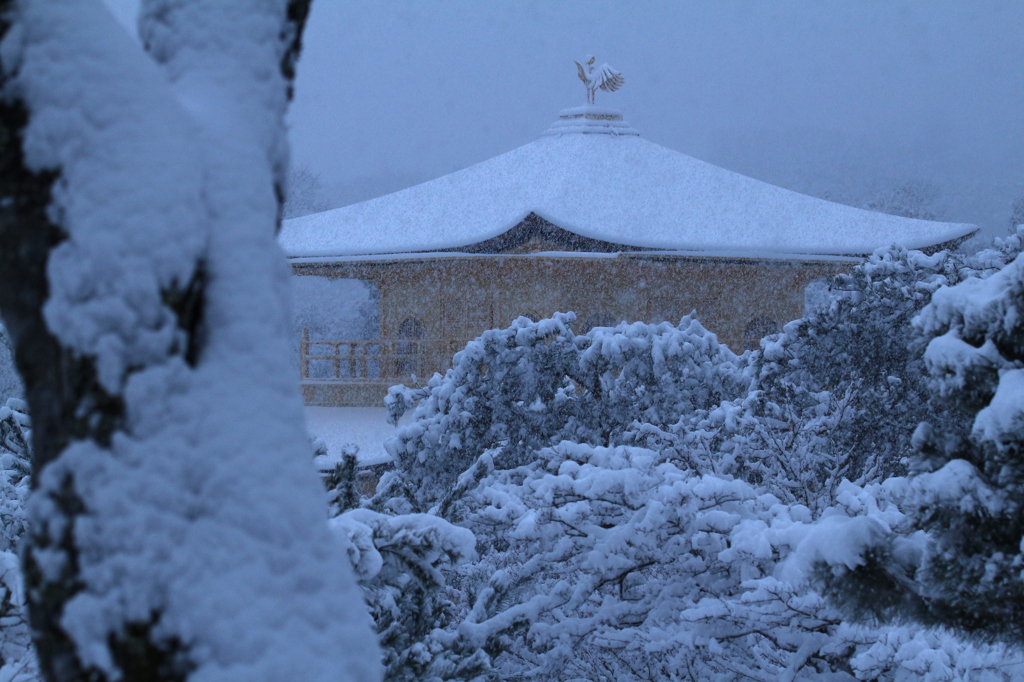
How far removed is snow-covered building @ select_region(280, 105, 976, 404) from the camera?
1536 cm

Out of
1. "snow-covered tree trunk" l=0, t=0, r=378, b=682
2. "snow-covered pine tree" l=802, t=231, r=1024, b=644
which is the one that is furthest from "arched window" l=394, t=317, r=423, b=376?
"snow-covered tree trunk" l=0, t=0, r=378, b=682

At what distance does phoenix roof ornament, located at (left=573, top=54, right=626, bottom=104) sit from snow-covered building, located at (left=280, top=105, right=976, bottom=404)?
2.33 m

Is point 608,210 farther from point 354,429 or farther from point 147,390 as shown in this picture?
point 147,390

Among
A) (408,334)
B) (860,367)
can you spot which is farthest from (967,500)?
(408,334)

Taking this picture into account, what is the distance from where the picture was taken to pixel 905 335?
25.9 ft

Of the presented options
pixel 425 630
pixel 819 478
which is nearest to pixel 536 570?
pixel 425 630

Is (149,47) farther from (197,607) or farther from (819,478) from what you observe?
(819,478)

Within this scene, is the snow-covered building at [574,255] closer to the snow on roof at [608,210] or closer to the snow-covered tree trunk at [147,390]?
the snow on roof at [608,210]

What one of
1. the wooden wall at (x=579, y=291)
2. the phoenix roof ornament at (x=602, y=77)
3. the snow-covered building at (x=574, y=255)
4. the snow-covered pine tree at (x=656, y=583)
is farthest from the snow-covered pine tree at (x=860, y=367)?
the phoenix roof ornament at (x=602, y=77)

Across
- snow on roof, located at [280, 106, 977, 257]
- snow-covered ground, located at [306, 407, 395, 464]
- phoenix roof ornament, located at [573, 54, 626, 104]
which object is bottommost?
snow-covered ground, located at [306, 407, 395, 464]

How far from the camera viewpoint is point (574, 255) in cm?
1435

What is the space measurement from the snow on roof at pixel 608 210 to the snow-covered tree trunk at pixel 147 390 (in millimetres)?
12490

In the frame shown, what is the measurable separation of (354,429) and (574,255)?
13.4 ft

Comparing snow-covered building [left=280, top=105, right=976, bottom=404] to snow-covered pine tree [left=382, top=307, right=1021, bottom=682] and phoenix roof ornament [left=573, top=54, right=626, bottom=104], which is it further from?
snow-covered pine tree [left=382, top=307, right=1021, bottom=682]
